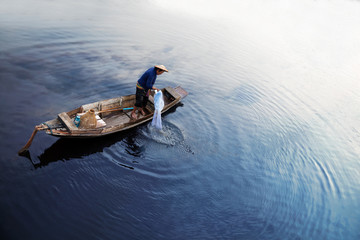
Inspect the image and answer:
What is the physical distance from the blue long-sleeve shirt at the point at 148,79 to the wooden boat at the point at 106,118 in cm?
127

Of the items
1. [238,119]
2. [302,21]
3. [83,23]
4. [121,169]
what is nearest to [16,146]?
[121,169]

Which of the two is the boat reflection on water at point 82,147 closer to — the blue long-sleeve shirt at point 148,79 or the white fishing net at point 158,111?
the white fishing net at point 158,111

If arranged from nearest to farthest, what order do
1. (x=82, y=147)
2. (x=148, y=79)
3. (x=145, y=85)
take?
1. (x=82, y=147)
2. (x=148, y=79)
3. (x=145, y=85)

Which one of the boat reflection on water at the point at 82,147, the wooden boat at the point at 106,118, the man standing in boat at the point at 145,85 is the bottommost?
the boat reflection on water at the point at 82,147

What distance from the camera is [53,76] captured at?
12.1 m

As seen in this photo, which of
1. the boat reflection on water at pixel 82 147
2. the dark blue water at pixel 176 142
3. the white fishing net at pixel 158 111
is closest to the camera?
the dark blue water at pixel 176 142

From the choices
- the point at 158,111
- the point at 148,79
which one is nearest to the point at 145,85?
the point at 148,79

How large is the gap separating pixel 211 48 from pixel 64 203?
59.8 feet

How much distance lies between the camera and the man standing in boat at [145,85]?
30.0 ft

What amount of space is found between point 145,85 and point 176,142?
2692mm

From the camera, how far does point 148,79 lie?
923 centimetres

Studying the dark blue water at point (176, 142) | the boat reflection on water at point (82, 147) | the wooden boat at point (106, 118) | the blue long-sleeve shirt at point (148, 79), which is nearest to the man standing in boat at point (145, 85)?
the blue long-sleeve shirt at point (148, 79)

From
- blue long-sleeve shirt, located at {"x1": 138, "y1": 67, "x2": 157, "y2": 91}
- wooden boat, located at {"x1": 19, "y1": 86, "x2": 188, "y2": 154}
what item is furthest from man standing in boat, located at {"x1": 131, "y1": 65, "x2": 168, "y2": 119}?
wooden boat, located at {"x1": 19, "y1": 86, "x2": 188, "y2": 154}

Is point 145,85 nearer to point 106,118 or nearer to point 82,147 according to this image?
point 106,118
